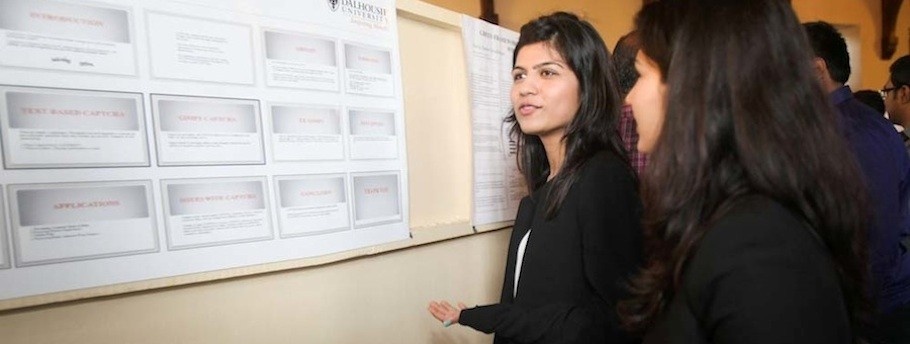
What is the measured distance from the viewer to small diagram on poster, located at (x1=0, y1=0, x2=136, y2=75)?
749 mm

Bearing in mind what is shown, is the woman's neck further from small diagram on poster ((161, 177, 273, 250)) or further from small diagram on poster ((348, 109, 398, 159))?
small diagram on poster ((161, 177, 273, 250))

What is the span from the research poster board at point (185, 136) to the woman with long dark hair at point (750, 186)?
2.42 feet

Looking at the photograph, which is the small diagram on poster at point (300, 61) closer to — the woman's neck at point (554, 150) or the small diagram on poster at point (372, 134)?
the small diagram on poster at point (372, 134)

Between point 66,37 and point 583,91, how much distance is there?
0.94m

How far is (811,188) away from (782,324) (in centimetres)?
16

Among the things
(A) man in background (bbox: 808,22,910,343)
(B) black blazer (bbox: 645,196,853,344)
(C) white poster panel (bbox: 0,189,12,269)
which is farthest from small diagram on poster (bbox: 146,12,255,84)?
(A) man in background (bbox: 808,22,910,343)

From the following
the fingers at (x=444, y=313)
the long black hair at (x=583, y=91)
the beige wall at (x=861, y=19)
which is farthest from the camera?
the beige wall at (x=861, y=19)

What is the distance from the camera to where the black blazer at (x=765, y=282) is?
51 cm

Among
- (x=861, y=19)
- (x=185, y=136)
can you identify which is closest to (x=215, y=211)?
(x=185, y=136)

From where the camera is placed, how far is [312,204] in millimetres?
1097

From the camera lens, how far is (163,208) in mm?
884

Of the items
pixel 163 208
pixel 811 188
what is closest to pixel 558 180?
pixel 811 188

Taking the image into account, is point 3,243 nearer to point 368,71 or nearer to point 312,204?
point 312,204

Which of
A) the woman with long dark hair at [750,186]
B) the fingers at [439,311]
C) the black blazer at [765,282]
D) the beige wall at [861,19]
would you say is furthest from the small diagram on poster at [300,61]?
the beige wall at [861,19]
